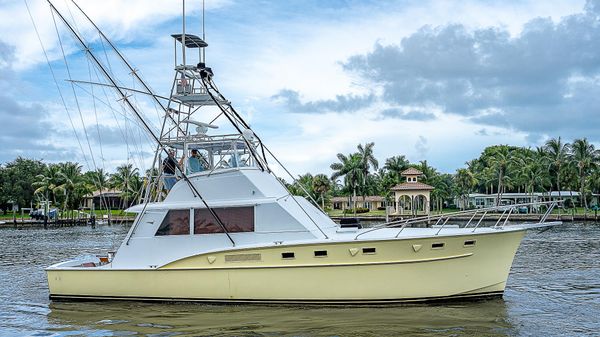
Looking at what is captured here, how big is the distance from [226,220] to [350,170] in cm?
5839

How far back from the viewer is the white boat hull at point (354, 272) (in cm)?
1170

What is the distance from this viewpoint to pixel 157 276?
42.4 feet

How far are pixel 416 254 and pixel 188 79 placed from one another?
7.03 m

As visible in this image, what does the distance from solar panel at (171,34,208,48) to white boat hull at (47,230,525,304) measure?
556 centimetres

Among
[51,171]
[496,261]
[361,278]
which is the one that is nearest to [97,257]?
[361,278]

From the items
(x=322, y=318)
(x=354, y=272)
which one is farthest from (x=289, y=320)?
(x=354, y=272)

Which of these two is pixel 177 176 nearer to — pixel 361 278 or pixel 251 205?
pixel 251 205

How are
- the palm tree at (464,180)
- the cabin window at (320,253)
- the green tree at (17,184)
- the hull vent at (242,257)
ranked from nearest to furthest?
1. the cabin window at (320,253)
2. the hull vent at (242,257)
3. the palm tree at (464,180)
4. the green tree at (17,184)

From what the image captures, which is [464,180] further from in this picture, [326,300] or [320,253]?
[320,253]

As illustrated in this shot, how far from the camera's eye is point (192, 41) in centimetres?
1444

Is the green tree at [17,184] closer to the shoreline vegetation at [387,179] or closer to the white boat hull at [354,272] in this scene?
the shoreline vegetation at [387,179]

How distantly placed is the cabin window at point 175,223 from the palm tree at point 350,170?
57.8m

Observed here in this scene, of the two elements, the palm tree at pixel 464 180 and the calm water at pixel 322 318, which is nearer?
the calm water at pixel 322 318

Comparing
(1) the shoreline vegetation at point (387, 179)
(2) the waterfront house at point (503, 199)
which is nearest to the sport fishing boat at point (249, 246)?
(1) the shoreline vegetation at point (387, 179)
